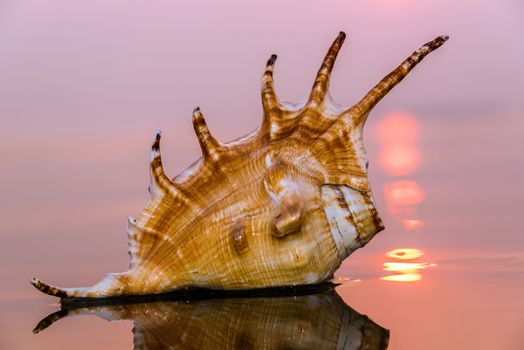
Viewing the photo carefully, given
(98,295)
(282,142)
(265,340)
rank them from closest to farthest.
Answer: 1. (265,340)
2. (98,295)
3. (282,142)

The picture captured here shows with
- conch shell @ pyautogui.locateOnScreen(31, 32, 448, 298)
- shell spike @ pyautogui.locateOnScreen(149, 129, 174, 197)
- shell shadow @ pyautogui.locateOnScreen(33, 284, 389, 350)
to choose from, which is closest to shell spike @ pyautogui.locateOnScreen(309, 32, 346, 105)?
conch shell @ pyautogui.locateOnScreen(31, 32, 448, 298)

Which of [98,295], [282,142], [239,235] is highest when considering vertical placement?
[282,142]

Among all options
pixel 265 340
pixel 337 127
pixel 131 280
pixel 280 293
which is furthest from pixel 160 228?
pixel 265 340

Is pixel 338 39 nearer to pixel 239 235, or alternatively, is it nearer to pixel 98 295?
pixel 239 235

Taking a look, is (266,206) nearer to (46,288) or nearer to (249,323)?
(249,323)

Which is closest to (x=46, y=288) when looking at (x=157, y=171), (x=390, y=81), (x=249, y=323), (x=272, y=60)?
(x=157, y=171)

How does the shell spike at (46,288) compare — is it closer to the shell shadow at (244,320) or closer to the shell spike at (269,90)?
the shell shadow at (244,320)

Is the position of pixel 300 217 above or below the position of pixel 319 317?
above
